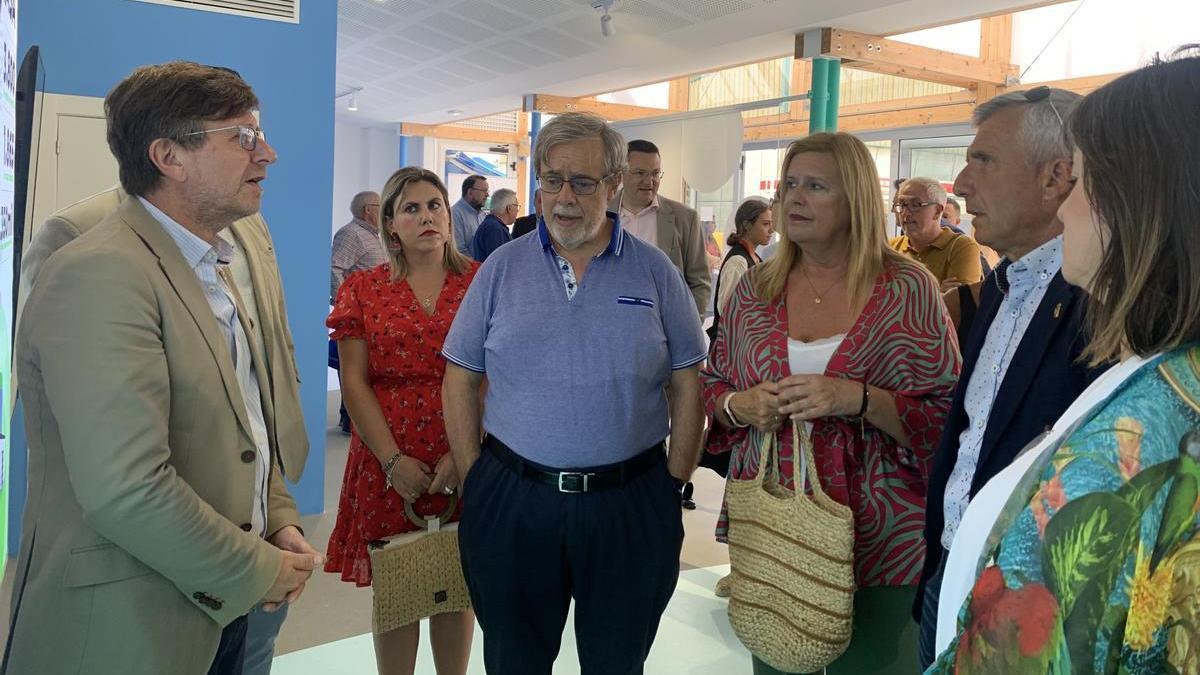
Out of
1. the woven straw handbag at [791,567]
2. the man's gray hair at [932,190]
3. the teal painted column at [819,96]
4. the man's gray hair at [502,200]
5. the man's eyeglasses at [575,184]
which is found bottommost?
the woven straw handbag at [791,567]

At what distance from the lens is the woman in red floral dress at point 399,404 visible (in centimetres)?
247

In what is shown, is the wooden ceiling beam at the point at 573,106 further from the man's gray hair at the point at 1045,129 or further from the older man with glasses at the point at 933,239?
the man's gray hair at the point at 1045,129

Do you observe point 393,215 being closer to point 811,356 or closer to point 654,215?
point 811,356

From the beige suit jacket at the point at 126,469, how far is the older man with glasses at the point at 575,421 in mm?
646

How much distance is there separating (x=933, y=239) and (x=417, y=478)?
10.1ft

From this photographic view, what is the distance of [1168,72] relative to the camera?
808mm

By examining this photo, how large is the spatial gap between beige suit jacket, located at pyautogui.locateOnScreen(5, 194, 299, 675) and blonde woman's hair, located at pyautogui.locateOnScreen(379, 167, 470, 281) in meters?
1.12

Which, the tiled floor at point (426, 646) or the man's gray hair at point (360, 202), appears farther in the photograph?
the man's gray hair at point (360, 202)

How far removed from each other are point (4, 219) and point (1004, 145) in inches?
70.3

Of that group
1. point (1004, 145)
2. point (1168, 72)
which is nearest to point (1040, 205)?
point (1004, 145)

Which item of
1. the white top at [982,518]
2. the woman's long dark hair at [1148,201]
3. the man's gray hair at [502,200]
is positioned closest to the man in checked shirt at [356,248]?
the man's gray hair at [502,200]

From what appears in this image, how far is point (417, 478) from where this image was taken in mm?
2412

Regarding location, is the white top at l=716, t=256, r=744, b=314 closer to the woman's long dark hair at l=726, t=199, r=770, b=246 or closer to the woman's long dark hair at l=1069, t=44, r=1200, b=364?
the woman's long dark hair at l=726, t=199, r=770, b=246

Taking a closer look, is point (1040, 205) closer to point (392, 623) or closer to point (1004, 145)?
point (1004, 145)
